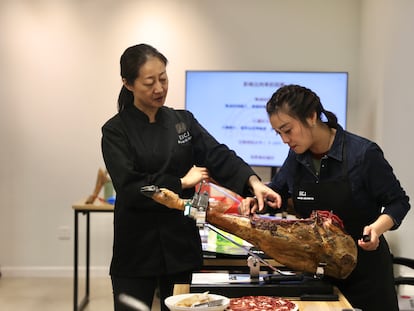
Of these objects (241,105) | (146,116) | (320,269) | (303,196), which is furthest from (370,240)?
(241,105)

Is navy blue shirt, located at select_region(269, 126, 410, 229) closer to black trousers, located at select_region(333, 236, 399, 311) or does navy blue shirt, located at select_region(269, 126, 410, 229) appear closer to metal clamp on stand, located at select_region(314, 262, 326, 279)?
black trousers, located at select_region(333, 236, 399, 311)

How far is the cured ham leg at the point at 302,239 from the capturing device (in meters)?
1.68

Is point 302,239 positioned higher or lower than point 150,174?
lower

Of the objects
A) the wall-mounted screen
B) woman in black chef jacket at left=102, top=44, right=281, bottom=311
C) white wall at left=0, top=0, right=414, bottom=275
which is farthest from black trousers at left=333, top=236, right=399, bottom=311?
white wall at left=0, top=0, right=414, bottom=275

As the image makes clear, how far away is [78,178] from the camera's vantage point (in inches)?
184

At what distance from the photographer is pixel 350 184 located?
1.81 m

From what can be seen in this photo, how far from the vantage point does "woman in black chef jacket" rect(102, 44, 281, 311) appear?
1.96 meters

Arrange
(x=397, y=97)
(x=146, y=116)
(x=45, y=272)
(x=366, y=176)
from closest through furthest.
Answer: (x=366, y=176), (x=146, y=116), (x=397, y=97), (x=45, y=272)

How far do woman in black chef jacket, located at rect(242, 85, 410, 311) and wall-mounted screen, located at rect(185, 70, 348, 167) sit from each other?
8.10 ft

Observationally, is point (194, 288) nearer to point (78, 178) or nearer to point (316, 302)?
point (316, 302)

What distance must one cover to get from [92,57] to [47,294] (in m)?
1.85

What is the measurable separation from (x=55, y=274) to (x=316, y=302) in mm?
3480

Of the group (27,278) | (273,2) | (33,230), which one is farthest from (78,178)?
(273,2)

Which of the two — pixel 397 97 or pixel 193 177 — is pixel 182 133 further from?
pixel 397 97
